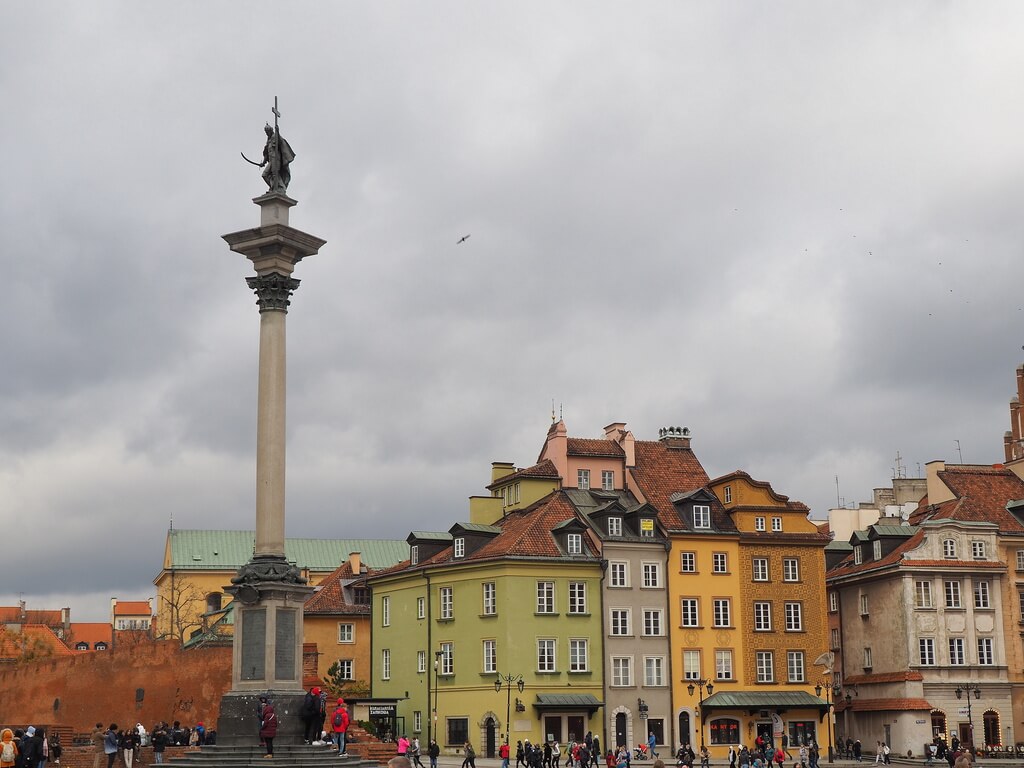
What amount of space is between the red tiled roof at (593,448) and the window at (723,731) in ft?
51.7

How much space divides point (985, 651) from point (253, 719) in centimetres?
5332

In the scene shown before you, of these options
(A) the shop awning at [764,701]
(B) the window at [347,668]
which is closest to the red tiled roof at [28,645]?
(B) the window at [347,668]

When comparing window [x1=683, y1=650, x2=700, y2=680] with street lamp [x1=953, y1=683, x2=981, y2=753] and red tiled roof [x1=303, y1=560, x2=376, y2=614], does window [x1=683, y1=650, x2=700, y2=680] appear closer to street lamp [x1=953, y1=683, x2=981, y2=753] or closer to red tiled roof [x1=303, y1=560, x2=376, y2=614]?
street lamp [x1=953, y1=683, x2=981, y2=753]

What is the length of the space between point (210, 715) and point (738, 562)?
28656 millimetres

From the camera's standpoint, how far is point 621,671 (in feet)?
238

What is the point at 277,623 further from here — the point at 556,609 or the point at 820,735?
the point at 820,735

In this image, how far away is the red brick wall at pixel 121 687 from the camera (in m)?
65.5

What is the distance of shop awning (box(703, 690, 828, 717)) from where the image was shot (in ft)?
238

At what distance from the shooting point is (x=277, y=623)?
3656 centimetres

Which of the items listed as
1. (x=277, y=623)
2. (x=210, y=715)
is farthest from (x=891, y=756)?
(x=277, y=623)

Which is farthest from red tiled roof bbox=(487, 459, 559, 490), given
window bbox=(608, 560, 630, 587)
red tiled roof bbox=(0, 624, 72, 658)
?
red tiled roof bbox=(0, 624, 72, 658)

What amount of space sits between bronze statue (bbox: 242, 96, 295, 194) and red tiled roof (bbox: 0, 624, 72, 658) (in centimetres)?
6306

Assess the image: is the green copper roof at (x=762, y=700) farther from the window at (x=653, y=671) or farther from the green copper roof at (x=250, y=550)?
the green copper roof at (x=250, y=550)

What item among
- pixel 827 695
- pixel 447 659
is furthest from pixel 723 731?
pixel 447 659
